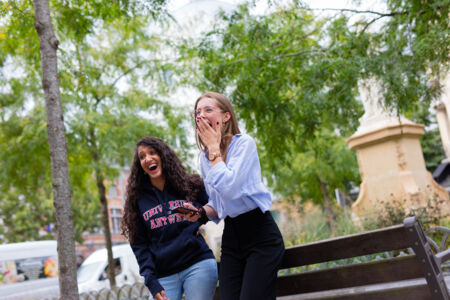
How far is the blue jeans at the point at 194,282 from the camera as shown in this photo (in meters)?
2.93

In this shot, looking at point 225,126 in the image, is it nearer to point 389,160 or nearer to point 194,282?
point 194,282

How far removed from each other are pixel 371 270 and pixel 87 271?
554 inches

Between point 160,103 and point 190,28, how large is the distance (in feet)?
9.41

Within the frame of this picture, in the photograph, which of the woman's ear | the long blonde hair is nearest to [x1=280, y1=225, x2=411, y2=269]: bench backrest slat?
the long blonde hair

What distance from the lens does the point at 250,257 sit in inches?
98.2

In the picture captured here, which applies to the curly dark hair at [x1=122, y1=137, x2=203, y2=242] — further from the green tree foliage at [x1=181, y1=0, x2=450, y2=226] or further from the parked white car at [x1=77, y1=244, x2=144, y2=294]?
the parked white car at [x1=77, y1=244, x2=144, y2=294]

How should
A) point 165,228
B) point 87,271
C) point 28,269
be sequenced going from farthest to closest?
point 87,271, point 28,269, point 165,228

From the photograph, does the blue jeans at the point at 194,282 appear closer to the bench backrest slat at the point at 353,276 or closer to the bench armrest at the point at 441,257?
the bench backrest slat at the point at 353,276

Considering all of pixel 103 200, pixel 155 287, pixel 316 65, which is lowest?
pixel 155 287

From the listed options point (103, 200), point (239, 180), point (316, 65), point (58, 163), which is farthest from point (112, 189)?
point (239, 180)

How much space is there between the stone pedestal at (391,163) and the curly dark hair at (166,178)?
8651 millimetres

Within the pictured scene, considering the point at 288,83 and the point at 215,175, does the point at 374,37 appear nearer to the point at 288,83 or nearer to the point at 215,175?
the point at 288,83

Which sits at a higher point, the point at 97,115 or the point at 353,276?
the point at 97,115

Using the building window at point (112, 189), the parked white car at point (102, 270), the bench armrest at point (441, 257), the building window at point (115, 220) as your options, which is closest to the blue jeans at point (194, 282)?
the bench armrest at point (441, 257)
